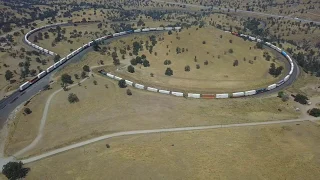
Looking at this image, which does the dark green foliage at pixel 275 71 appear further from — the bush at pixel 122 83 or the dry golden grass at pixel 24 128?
the dry golden grass at pixel 24 128

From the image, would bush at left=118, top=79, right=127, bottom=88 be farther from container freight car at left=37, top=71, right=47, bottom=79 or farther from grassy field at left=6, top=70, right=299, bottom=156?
container freight car at left=37, top=71, right=47, bottom=79

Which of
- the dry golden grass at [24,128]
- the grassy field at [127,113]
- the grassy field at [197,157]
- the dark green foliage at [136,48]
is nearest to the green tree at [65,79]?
the grassy field at [127,113]

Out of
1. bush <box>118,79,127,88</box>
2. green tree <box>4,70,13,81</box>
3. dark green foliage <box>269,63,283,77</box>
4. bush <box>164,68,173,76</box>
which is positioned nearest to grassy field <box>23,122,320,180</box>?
bush <box>118,79,127,88</box>

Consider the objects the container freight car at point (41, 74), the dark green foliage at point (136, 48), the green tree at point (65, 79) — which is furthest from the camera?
the dark green foliage at point (136, 48)

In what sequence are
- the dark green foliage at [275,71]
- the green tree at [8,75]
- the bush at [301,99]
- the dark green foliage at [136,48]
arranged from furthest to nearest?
the dark green foliage at [136,48] < the dark green foliage at [275,71] < the green tree at [8,75] < the bush at [301,99]

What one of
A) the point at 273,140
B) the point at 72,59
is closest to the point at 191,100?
the point at 273,140

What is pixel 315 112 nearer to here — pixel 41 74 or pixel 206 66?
pixel 206 66

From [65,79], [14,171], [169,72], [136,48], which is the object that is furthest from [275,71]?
[14,171]
